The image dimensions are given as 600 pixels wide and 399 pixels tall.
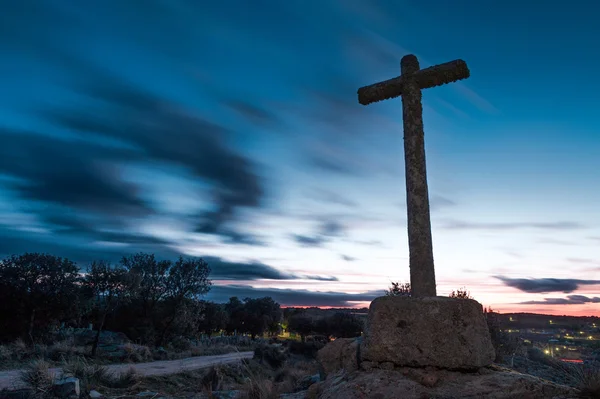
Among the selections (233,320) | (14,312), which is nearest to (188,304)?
(14,312)

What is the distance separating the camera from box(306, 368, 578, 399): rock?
14.7 feet

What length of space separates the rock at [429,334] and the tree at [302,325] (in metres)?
42.8

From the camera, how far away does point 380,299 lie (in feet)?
17.5

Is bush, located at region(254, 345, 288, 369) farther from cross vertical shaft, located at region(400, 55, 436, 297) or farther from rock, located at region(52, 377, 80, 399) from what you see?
cross vertical shaft, located at region(400, 55, 436, 297)

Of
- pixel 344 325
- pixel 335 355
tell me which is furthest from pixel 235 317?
pixel 335 355

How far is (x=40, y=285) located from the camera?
2495cm

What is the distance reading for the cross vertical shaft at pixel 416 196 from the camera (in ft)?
18.8

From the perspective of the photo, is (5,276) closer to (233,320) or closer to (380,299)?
(380,299)

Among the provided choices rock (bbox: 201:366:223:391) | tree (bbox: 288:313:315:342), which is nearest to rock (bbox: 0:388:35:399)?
rock (bbox: 201:366:223:391)

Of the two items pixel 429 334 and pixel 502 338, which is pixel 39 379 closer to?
pixel 429 334

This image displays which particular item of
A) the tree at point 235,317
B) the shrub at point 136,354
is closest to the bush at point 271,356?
the shrub at point 136,354

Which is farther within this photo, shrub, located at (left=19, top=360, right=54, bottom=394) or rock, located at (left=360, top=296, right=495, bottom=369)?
shrub, located at (left=19, top=360, right=54, bottom=394)

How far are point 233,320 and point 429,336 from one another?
56.7 metres

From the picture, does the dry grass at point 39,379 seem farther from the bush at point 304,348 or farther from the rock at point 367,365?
the bush at point 304,348
